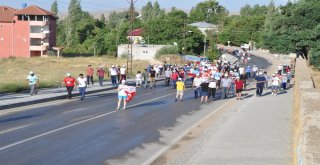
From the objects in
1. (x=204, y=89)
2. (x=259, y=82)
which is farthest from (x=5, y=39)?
(x=204, y=89)

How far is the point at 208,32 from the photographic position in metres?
116

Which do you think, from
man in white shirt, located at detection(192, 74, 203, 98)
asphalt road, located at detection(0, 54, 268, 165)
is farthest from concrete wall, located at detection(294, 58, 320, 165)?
man in white shirt, located at detection(192, 74, 203, 98)

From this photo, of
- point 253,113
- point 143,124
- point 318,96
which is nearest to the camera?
point 318,96

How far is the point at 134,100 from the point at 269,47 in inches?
444

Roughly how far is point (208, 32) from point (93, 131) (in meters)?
102

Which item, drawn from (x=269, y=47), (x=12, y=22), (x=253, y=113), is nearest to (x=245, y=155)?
(x=253, y=113)

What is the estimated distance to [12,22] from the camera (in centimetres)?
8219

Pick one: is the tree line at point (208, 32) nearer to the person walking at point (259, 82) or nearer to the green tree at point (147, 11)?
the green tree at point (147, 11)

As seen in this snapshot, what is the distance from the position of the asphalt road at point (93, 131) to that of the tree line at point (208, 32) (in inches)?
304

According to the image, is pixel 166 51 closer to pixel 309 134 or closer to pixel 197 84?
pixel 197 84

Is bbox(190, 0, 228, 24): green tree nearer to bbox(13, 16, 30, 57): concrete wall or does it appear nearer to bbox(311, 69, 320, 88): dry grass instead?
bbox(13, 16, 30, 57): concrete wall

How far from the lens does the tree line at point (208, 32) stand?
28188 mm

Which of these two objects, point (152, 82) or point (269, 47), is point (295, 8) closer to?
point (269, 47)

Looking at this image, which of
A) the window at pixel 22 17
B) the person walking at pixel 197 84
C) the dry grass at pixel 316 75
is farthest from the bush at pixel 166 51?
the person walking at pixel 197 84
